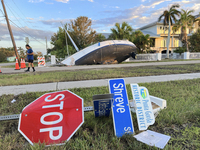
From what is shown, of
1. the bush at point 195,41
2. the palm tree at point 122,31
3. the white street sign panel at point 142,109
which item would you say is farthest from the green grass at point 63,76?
the bush at point 195,41

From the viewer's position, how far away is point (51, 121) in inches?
70.2

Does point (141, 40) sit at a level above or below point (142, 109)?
above

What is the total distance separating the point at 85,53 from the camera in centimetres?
1469

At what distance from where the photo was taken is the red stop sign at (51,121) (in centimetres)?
171

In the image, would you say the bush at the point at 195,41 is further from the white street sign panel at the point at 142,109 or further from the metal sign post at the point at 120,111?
the metal sign post at the point at 120,111

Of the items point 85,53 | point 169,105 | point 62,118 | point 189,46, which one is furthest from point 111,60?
point 189,46

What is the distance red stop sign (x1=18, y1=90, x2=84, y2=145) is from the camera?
1710mm

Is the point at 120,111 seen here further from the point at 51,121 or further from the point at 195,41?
the point at 195,41

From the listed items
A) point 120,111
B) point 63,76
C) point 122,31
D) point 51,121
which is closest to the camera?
point 51,121

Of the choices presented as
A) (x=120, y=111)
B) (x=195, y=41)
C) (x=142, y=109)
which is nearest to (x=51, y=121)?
(x=120, y=111)

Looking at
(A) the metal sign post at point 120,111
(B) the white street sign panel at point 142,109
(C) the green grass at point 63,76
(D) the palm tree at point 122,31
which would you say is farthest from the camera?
(D) the palm tree at point 122,31

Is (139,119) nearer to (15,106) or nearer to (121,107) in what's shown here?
(121,107)

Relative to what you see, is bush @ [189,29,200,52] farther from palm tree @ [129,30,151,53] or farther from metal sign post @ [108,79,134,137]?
metal sign post @ [108,79,134,137]

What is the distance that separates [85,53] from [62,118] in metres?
13.3
